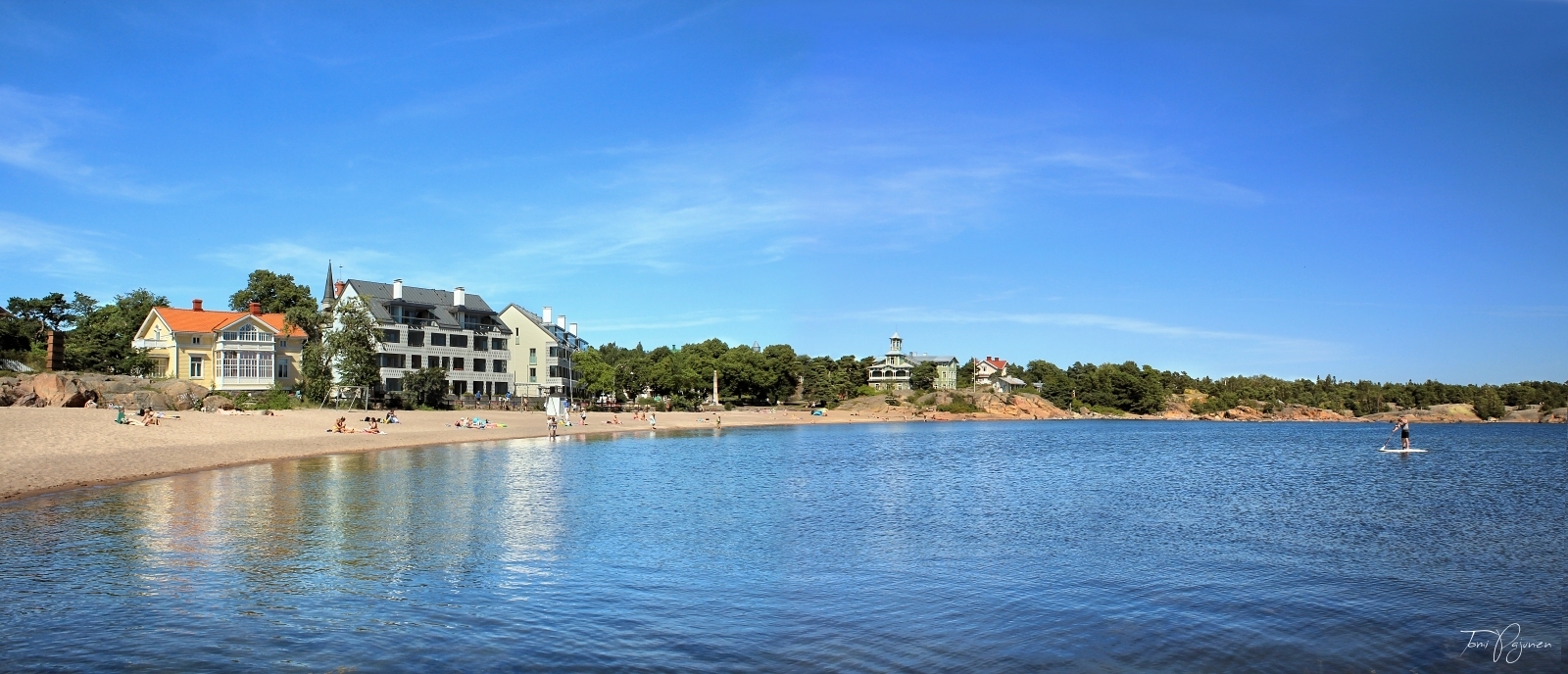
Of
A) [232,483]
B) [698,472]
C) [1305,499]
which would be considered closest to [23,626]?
[232,483]

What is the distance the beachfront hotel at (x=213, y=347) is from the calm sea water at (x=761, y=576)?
1999 inches

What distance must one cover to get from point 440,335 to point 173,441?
52.7m

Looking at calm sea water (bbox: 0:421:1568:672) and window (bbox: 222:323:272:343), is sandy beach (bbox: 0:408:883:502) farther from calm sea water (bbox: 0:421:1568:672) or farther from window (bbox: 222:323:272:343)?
window (bbox: 222:323:272:343)

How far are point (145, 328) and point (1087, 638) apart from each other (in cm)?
9104

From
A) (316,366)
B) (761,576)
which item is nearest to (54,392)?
(316,366)

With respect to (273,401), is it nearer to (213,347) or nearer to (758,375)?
(213,347)

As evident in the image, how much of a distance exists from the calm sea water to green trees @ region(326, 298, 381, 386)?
44283mm

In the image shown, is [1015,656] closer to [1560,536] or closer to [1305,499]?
[1560,536]

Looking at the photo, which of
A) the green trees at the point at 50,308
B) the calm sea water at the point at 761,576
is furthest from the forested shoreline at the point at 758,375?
the calm sea water at the point at 761,576

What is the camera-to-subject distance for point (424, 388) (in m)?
82.4

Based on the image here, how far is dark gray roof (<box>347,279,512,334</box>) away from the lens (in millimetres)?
91000

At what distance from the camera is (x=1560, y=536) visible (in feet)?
76.3

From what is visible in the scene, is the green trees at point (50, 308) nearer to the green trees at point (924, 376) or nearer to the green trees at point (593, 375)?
the green trees at point (593, 375)

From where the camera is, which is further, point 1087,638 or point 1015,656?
point 1087,638
